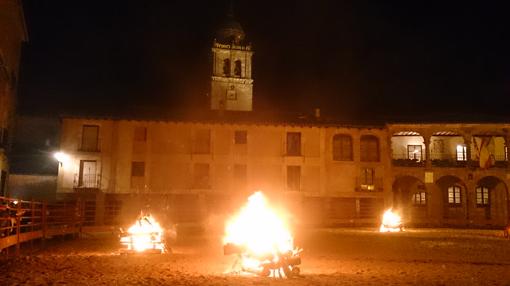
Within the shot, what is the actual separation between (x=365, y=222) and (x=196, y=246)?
2279 cm

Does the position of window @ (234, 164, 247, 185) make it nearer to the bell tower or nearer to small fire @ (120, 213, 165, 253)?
the bell tower

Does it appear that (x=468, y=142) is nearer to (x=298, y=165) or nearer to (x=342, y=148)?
(x=342, y=148)

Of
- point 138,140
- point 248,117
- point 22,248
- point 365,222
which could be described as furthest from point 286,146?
point 22,248

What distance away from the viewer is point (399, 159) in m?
41.7

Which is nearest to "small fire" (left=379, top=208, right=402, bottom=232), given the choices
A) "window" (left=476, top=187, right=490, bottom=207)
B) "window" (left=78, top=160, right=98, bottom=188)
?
"window" (left=476, top=187, right=490, bottom=207)

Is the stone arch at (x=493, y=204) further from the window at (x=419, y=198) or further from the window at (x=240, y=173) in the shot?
the window at (x=240, y=173)

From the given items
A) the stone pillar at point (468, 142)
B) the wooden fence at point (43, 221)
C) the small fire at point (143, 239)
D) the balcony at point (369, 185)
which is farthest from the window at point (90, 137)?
the stone pillar at point (468, 142)

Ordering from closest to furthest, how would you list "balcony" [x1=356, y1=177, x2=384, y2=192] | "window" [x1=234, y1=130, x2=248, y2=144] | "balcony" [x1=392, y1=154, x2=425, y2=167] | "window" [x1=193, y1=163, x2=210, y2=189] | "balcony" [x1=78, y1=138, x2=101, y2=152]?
"balcony" [x1=78, y1=138, x2=101, y2=152]
"window" [x1=193, y1=163, x2=210, y2=189]
"window" [x1=234, y1=130, x2=248, y2=144]
"balcony" [x1=356, y1=177, x2=384, y2=192]
"balcony" [x1=392, y1=154, x2=425, y2=167]

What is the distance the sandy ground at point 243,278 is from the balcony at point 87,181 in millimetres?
18700

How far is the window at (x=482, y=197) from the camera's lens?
4200cm

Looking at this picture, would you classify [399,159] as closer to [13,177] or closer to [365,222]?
[365,222]

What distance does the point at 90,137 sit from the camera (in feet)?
124

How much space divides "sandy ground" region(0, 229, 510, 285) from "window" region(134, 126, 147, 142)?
19804 millimetres

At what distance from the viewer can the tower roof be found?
184 ft
